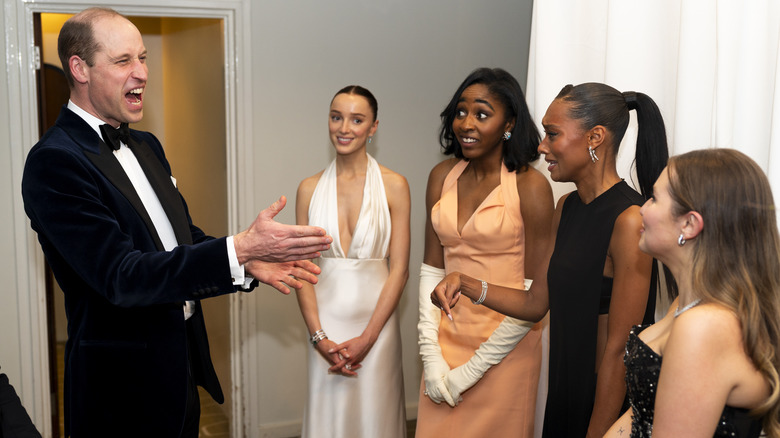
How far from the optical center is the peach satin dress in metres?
2.58

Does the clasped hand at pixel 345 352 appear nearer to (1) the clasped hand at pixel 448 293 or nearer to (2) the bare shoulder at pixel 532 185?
(1) the clasped hand at pixel 448 293

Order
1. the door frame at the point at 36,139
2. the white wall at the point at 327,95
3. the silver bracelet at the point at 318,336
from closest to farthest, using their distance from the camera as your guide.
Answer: the silver bracelet at the point at 318,336, the door frame at the point at 36,139, the white wall at the point at 327,95

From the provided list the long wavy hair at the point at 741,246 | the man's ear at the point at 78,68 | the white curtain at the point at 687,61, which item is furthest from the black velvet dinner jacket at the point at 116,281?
the white curtain at the point at 687,61

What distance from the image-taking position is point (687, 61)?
7.00ft

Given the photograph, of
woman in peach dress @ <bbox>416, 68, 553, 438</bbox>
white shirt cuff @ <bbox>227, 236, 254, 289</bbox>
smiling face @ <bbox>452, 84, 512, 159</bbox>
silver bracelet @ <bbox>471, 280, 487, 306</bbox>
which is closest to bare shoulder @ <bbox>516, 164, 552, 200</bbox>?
woman in peach dress @ <bbox>416, 68, 553, 438</bbox>

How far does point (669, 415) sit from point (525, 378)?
4.00 feet

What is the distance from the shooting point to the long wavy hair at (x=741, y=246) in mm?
Answer: 1400

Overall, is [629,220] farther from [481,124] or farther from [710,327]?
[481,124]

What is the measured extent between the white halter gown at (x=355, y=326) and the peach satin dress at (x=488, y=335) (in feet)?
1.27

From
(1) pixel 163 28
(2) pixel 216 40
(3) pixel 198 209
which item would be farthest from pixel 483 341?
(1) pixel 163 28

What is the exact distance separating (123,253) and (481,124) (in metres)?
1.42

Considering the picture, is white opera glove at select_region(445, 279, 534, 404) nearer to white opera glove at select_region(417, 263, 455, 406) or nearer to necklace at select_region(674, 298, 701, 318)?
white opera glove at select_region(417, 263, 455, 406)

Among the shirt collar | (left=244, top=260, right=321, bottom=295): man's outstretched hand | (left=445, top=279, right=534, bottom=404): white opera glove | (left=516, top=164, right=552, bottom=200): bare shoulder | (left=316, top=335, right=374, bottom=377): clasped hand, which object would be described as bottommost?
(left=316, top=335, right=374, bottom=377): clasped hand

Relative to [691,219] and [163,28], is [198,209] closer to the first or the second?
[163,28]
